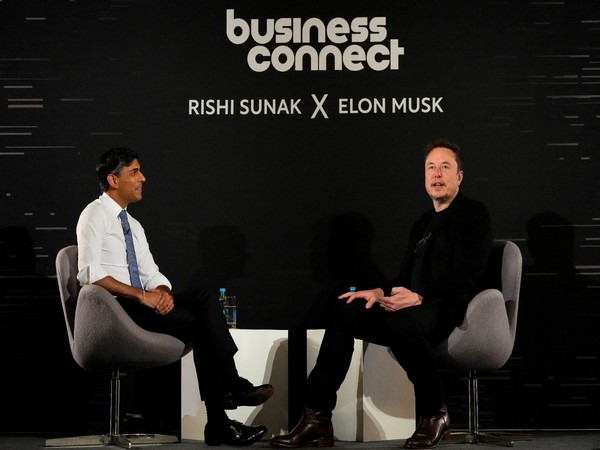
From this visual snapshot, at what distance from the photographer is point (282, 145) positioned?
503 centimetres

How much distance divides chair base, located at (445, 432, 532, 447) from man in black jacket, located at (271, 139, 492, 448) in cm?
30

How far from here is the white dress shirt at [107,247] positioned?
4176 mm

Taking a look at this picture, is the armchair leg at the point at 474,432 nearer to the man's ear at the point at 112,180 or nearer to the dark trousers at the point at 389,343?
the dark trousers at the point at 389,343

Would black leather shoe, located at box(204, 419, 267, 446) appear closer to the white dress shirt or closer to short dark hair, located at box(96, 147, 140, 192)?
the white dress shirt

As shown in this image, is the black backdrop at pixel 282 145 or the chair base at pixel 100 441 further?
the black backdrop at pixel 282 145

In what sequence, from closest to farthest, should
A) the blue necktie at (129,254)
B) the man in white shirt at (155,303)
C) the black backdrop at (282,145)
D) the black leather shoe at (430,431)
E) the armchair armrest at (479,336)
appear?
1. the black leather shoe at (430,431)
2. the armchair armrest at (479,336)
3. the man in white shirt at (155,303)
4. the blue necktie at (129,254)
5. the black backdrop at (282,145)

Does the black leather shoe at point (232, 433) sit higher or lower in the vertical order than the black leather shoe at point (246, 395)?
lower

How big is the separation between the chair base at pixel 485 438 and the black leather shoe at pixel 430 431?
0.32 m

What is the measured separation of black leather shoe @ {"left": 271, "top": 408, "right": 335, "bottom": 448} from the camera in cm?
396

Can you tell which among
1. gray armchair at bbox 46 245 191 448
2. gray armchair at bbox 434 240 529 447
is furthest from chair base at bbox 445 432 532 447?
gray armchair at bbox 46 245 191 448

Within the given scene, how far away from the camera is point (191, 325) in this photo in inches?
169

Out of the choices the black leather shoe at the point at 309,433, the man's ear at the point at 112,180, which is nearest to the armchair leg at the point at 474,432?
the black leather shoe at the point at 309,433

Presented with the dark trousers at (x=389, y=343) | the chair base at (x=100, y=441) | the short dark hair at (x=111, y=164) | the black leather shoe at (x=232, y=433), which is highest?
the short dark hair at (x=111, y=164)

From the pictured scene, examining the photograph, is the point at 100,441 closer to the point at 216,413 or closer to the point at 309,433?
the point at 216,413
